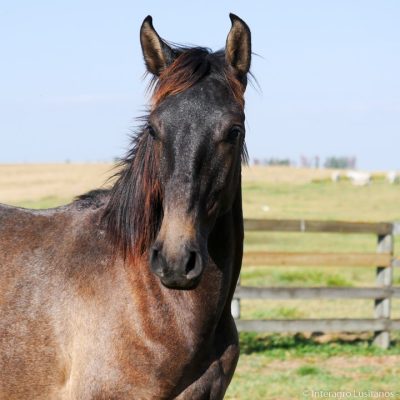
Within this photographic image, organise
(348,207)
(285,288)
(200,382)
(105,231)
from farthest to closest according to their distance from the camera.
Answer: (348,207) < (285,288) < (105,231) < (200,382)

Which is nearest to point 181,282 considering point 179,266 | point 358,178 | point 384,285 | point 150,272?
point 179,266

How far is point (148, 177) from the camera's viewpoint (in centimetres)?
359

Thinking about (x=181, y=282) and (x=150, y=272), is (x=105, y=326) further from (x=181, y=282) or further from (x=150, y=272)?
(x=181, y=282)

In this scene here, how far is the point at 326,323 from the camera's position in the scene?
9320mm

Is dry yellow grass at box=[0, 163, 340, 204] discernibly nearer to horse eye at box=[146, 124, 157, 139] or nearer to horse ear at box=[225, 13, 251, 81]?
horse ear at box=[225, 13, 251, 81]

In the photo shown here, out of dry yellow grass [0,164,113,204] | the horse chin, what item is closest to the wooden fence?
the horse chin

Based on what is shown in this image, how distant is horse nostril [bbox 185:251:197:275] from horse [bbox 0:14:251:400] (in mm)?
122

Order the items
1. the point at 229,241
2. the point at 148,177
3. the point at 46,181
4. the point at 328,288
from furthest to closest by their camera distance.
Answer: the point at 46,181 → the point at 328,288 → the point at 229,241 → the point at 148,177

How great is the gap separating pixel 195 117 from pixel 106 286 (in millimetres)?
1009

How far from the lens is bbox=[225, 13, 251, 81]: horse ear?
3.59 metres

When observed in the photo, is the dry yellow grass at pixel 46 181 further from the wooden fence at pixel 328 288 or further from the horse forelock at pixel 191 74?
the horse forelock at pixel 191 74

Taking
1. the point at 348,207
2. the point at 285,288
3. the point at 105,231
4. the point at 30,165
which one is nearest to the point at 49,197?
the point at 348,207

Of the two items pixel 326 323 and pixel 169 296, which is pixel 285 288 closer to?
pixel 326 323

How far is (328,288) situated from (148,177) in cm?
615
